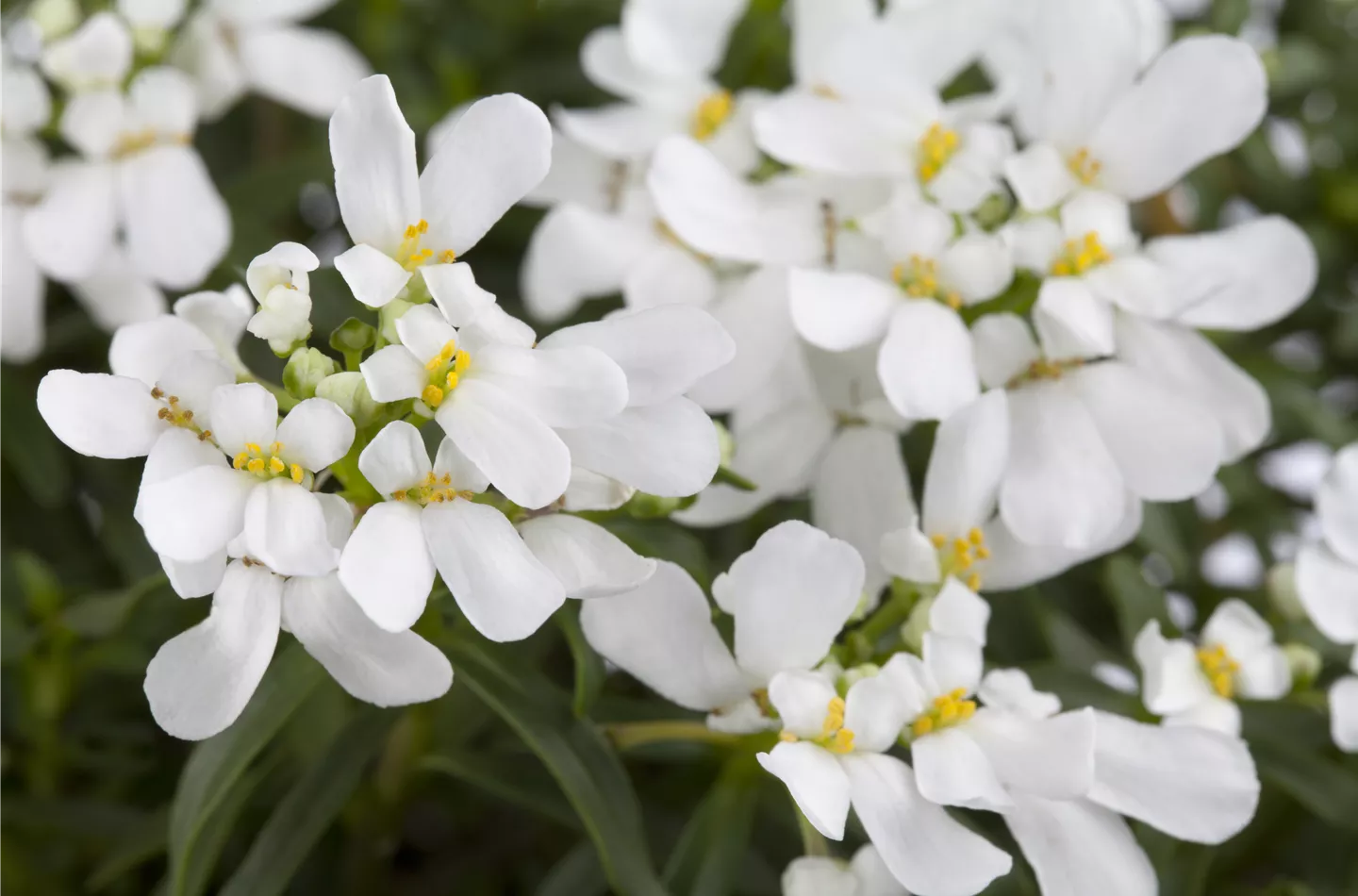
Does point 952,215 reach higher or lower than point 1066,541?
higher

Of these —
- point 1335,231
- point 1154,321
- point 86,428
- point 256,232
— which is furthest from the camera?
point 1335,231

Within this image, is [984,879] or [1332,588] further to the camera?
[1332,588]

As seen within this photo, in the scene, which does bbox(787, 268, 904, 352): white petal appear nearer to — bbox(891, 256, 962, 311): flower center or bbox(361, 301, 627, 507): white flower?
bbox(891, 256, 962, 311): flower center

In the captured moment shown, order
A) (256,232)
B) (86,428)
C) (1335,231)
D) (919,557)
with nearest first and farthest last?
(86,428) < (919,557) < (256,232) < (1335,231)

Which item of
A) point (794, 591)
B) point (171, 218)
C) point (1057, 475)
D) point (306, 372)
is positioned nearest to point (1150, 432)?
point (1057, 475)

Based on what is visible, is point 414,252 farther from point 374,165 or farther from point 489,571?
point 489,571

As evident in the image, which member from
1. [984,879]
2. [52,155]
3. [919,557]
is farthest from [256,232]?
[984,879]

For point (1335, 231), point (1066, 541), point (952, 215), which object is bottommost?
point (1335, 231)

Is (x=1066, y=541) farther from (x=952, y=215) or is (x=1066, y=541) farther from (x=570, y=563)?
(x=570, y=563)

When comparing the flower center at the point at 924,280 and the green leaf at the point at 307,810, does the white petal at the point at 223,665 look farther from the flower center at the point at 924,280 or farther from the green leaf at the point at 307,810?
the flower center at the point at 924,280
